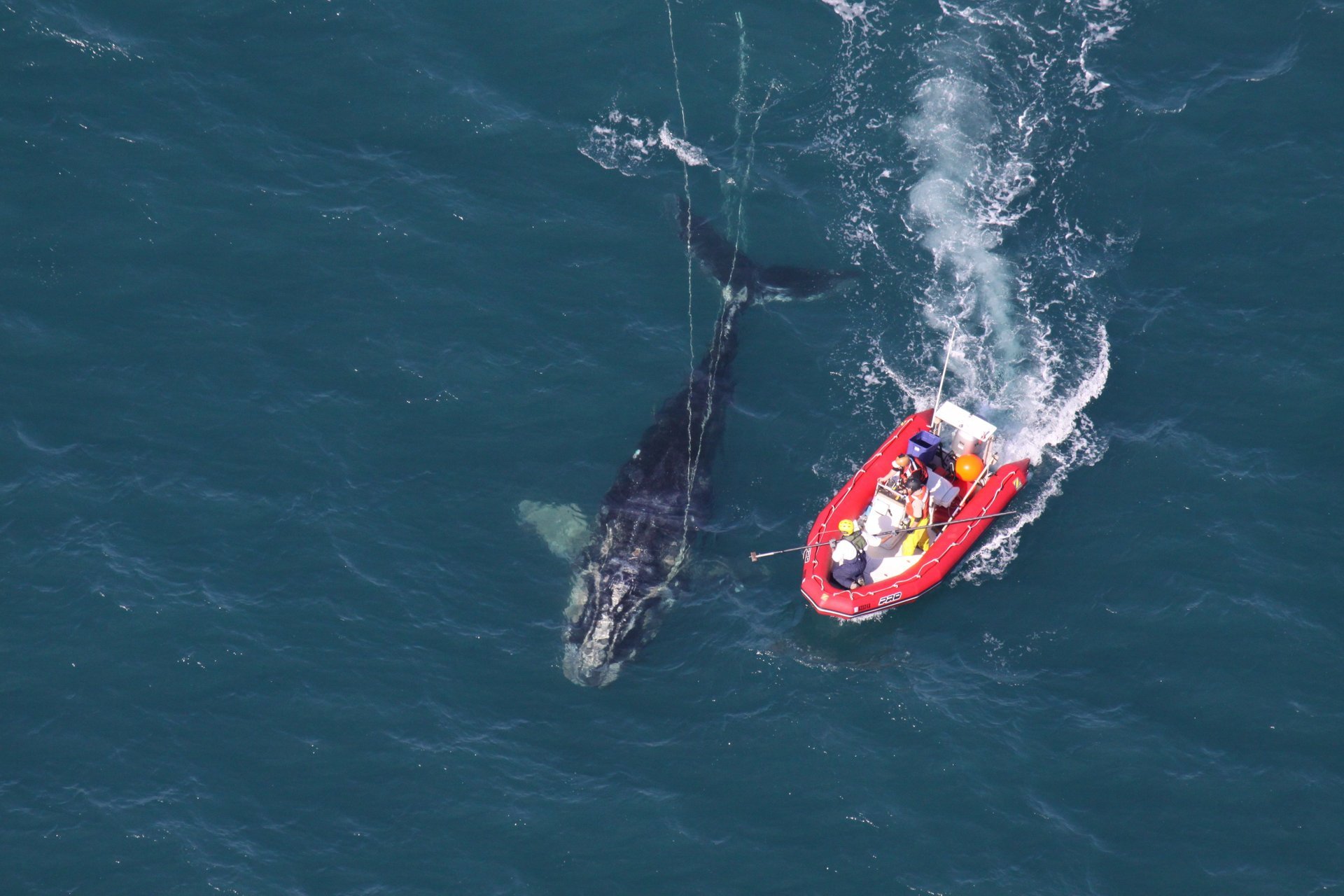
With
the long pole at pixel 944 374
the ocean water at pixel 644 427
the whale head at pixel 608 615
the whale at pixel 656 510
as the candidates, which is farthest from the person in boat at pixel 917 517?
the whale head at pixel 608 615

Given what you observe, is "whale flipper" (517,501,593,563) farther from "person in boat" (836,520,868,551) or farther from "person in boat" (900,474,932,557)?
"person in boat" (900,474,932,557)

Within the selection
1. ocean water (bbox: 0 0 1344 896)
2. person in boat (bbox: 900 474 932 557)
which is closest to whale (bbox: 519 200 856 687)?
ocean water (bbox: 0 0 1344 896)

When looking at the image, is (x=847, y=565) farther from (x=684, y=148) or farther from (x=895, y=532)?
(x=684, y=148)

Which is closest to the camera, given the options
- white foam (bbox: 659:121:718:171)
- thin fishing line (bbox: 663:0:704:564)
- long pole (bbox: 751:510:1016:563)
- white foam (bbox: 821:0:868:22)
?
long pole (bbox: 751:510:1016:563)

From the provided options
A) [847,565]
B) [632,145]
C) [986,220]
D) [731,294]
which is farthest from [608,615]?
[986,220]

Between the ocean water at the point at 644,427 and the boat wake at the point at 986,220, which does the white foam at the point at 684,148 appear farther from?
the boat wake at the point at 986,220

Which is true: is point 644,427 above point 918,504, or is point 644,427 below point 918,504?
below

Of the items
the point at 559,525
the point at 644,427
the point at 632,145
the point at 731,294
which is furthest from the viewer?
the point at 632,145
